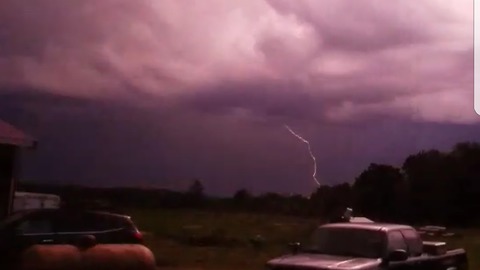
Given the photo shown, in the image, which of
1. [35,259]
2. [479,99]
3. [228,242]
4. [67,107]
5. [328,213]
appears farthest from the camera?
[479,99]

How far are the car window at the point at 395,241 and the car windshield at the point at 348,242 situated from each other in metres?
0.11

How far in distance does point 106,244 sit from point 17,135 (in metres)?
1.26

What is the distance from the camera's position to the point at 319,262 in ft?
26.9

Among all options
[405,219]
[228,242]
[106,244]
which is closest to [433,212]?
[405,219]

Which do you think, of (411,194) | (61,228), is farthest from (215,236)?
(411,194)

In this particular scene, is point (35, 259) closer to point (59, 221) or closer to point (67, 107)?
point (59, 221)

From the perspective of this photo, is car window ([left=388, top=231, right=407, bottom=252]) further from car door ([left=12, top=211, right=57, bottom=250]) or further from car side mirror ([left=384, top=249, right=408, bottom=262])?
car door ([left=12, top=211, right=57, bottom=250])

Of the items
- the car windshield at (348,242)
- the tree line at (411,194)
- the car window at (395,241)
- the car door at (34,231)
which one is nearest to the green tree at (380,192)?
the tree line at (411,194)

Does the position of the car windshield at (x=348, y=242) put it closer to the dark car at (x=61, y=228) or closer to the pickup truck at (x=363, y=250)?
the pickup truck at (x=363, y=250)

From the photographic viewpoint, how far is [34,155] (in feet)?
25.0

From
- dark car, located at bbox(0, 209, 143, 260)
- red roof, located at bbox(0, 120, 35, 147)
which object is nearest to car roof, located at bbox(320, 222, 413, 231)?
dark car, located at bbox(0, 209, 143, 260)

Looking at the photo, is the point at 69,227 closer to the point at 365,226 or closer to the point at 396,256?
the point at 365,226

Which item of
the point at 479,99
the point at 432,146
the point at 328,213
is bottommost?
the point at 328,213

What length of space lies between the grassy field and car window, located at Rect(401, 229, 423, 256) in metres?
0.99
